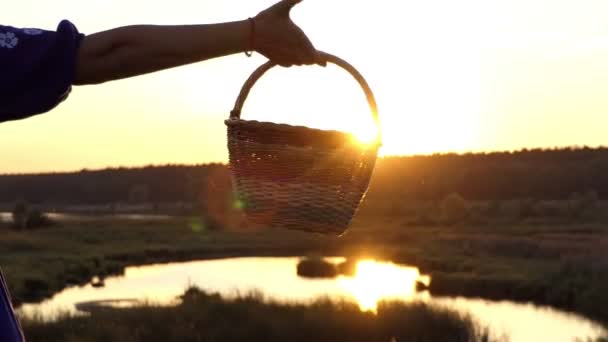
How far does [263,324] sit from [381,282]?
915 cm

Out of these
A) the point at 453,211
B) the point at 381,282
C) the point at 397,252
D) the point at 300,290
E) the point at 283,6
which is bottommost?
the point at 283,6

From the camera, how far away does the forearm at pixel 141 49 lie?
1144 mm

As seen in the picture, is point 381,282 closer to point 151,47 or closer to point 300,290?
point 300,290

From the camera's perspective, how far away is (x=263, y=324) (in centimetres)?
1174

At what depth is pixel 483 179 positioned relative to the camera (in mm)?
64812

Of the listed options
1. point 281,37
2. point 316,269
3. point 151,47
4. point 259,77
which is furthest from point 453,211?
point 151,47

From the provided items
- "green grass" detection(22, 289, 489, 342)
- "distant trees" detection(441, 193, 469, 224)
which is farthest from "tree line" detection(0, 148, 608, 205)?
"green grass" detection(22, 289, 489, 342)

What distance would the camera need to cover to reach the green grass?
10.9m

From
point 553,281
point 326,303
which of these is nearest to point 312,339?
point 326,303

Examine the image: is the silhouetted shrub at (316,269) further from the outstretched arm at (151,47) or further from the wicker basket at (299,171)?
the outstretched arm at (151,47)

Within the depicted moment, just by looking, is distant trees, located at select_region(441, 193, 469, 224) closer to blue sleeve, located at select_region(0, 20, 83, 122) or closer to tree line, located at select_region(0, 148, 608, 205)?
tree line, located at select_region(0, 148, 608, 205)

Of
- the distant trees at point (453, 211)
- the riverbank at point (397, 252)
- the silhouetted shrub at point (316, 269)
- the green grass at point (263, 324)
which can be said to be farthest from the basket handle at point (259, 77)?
the distant trees at point (453, 211)

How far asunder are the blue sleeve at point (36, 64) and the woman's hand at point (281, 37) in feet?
0.81

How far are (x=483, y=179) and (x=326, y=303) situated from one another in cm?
5327
